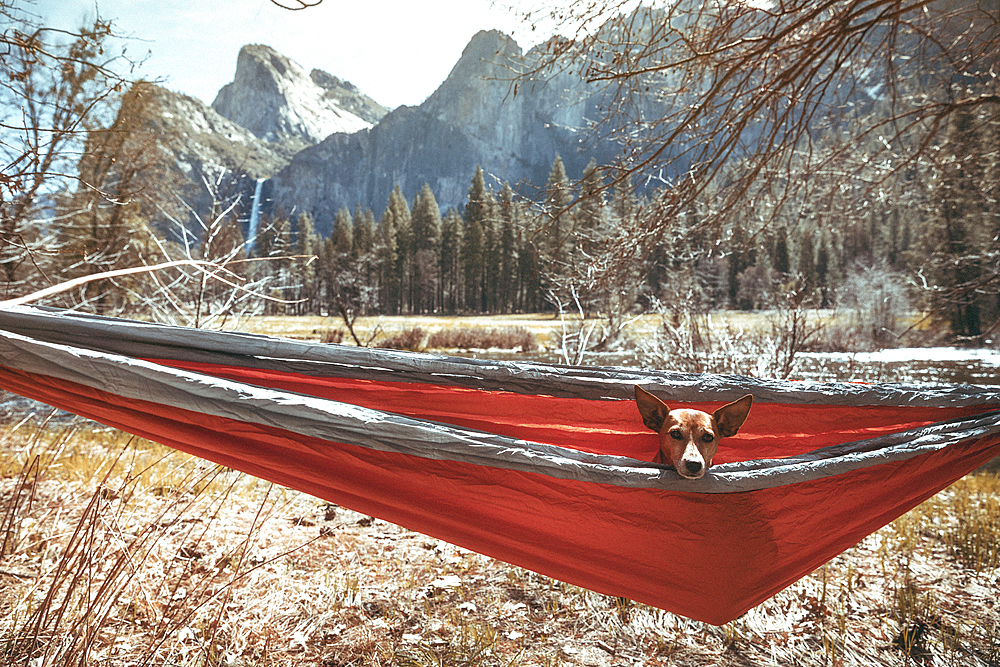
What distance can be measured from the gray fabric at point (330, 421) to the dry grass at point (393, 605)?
26cm

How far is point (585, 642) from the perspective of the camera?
1.48 metres

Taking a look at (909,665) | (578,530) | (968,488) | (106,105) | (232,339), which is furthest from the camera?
(106,105)

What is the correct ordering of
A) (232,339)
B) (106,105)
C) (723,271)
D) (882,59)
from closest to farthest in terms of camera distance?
(232,339) → (882,59) → (106,105) → (723,271)

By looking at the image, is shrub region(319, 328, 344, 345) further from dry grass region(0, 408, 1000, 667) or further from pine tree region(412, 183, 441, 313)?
dry grass region(0, 408, 1000, 667)

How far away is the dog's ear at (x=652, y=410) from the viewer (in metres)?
1.03

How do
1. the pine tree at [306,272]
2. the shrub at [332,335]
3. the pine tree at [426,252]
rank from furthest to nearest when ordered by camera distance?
the pine tree at [426,252], the shrub at [332,335], the pine tree at [306,272]

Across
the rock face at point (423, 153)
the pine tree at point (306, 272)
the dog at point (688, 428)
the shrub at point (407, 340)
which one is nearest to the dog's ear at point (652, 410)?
the dog at point (688, 428)

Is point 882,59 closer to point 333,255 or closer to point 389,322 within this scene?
point 389,322

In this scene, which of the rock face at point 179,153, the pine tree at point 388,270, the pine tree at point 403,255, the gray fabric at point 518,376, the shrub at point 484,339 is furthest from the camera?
the pine tree at point 403,255

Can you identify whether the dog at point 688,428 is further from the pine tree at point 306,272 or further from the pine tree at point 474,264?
the pine tree at point 474,264

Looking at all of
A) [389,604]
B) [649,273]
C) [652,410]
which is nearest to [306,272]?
[649,273]

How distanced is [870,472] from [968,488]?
11.1ft

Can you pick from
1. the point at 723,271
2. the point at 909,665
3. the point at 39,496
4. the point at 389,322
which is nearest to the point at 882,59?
the point at 909,665

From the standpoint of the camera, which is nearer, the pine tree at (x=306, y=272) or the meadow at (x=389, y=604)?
the meadow at (x=389, y=604)
